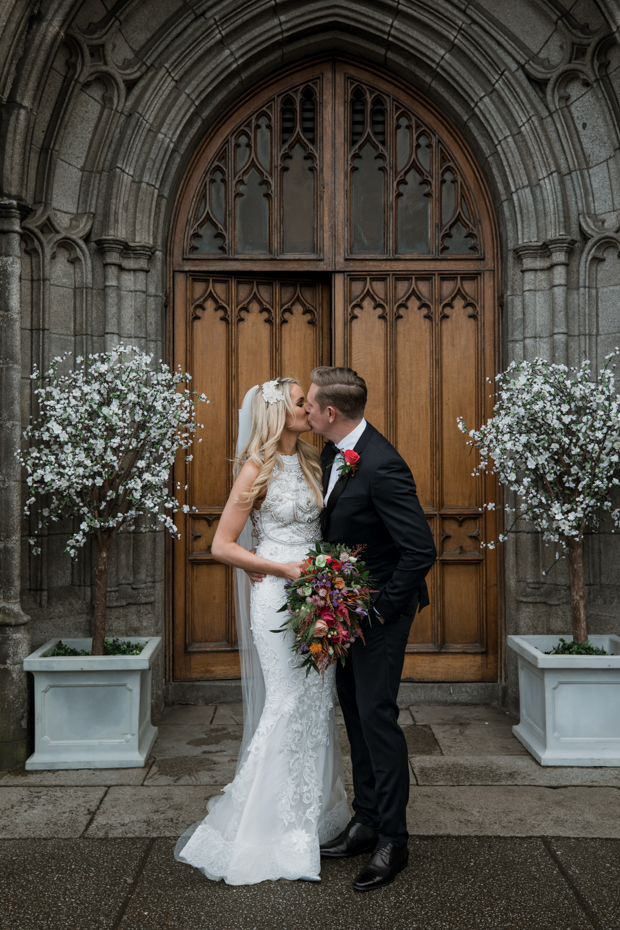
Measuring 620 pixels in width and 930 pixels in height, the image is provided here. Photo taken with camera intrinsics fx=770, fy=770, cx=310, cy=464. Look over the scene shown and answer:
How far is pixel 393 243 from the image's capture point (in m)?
5.54

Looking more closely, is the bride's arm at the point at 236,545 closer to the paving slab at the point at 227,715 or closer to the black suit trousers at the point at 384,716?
the black suit trousers at the point at 384,716

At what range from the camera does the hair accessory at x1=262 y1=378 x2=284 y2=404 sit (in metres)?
3.35

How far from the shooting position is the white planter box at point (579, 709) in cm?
430

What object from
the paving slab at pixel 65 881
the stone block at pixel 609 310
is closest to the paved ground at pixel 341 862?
the paving slab at pixel 65 881

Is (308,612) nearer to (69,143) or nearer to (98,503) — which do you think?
(98,503)

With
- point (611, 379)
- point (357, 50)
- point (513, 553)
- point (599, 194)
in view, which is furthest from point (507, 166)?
point (513, 553)

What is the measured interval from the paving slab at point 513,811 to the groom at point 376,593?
0.49 m

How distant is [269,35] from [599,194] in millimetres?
2497

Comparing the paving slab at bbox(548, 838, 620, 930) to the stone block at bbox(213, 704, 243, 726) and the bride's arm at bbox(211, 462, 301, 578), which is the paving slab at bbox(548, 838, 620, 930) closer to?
the bride's arm at bbox(211, 462, 301, 578)

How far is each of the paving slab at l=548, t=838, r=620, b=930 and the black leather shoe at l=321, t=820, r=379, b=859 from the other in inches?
31.4

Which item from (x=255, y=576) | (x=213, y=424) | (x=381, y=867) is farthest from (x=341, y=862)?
(x=213, y=424)

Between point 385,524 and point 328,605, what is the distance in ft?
1.33

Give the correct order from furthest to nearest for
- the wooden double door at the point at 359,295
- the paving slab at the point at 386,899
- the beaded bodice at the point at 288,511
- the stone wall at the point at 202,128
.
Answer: the wooden double door at the point at 359,295 < the stone wall at the point at 202,128 < the beaded bodice at the point at 288,511 < the paving slab at the point at 386,899

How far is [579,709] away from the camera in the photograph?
4359 millimetres
